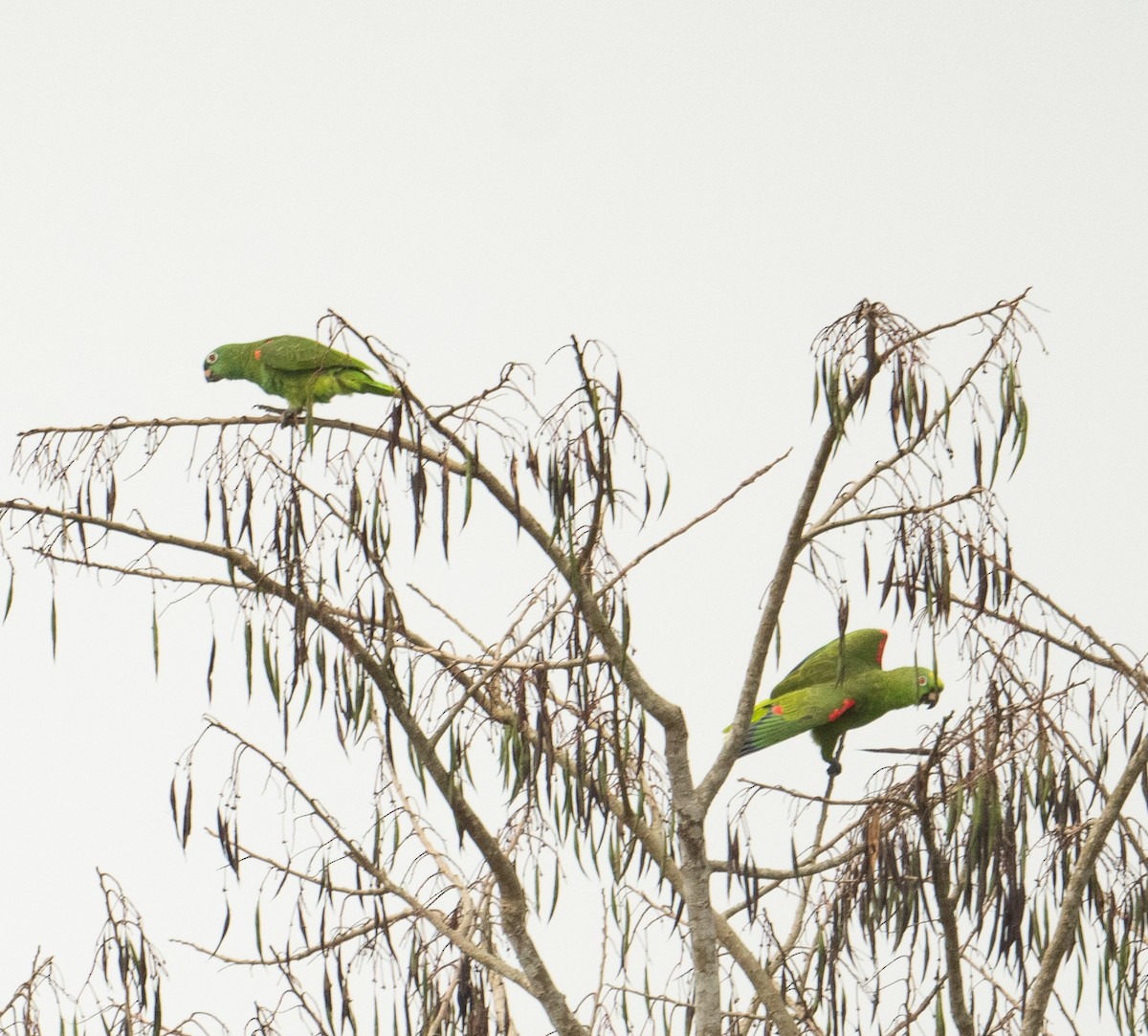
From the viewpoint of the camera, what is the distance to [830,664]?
14.4ft

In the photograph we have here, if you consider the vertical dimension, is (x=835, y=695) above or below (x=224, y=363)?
below

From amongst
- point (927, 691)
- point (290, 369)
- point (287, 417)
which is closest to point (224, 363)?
point (290, 369)

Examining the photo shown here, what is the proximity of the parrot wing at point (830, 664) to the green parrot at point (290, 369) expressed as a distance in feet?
5.27

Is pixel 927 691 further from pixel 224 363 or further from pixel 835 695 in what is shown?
pixel 224 363

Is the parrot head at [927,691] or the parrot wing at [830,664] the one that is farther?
the parrot head at [927,691]

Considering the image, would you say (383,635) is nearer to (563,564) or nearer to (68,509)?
(563,564)

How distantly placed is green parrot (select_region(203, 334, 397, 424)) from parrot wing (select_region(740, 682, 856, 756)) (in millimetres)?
Result: 1534

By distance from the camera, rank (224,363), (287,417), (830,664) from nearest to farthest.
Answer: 1. (287,417)
2. (830,664)
3. (224,363)

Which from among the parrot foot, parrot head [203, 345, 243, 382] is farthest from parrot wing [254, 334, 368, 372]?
the parrot foot

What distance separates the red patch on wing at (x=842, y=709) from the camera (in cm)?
434

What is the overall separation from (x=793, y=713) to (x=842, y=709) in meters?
0.28

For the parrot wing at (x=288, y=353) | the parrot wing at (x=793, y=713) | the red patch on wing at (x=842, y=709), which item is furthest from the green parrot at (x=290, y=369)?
the red patch on wing at (x=842, y=709)

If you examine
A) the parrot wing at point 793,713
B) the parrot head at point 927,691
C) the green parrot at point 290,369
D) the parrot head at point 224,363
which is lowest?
the parrot wing at point 793,713

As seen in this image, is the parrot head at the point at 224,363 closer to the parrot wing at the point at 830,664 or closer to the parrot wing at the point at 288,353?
the parrot wing at the point at 288,353
